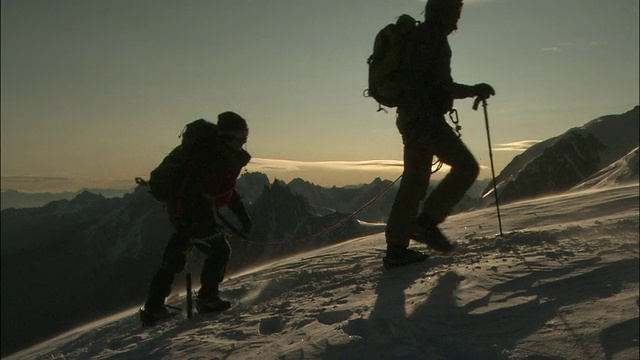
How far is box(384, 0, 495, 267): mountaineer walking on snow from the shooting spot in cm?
530

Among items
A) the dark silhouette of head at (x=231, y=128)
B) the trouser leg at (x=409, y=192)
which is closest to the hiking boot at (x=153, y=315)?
the dark silhouette of head at (x=231, y=128)

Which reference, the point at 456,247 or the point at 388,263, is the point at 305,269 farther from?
the point at 456,247

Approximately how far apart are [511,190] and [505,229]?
194429 millimetres

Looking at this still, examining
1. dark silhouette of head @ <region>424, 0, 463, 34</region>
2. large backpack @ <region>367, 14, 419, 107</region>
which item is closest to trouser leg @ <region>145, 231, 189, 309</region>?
large backpack @ <region>367, 14, 419, 107</region>

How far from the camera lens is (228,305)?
5.46m

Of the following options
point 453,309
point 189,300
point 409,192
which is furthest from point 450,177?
point 189,300

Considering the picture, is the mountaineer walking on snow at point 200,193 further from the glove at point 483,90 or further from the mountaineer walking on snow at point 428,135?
the glove at point 483,90

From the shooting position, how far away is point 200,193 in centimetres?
534

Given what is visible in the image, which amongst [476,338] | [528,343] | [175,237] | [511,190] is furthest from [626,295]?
[511,190]

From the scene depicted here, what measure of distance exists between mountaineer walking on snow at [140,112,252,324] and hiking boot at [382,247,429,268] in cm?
188

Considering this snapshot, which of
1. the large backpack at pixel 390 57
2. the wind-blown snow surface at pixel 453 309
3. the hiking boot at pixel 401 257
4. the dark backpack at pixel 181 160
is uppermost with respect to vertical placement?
the large backpack at pixel 390 57

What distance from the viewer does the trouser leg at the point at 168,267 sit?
5.57 meters

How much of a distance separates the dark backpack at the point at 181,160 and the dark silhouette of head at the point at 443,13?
2.72 m

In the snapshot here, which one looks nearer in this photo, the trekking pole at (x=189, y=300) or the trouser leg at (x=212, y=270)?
the trekking pole at (x=189, y=300)
